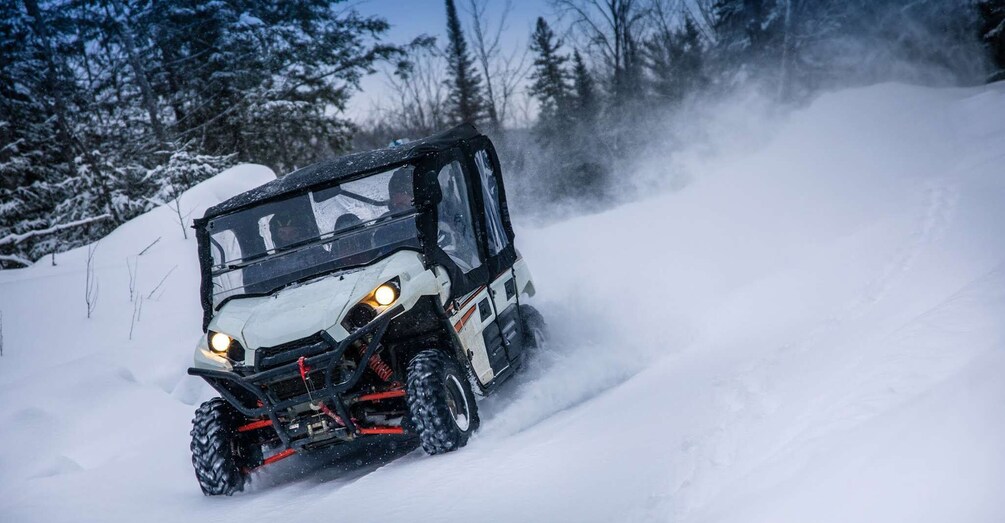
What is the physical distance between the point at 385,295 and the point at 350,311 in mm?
247

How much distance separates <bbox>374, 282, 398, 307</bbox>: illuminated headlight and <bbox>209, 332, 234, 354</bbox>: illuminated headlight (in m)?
1.04

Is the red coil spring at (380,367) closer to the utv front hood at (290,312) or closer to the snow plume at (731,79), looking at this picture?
the utv front hood at (290,312)

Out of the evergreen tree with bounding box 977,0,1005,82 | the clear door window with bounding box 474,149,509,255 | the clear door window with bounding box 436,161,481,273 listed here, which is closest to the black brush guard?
the clear door window with bounding box 436,161,481,273

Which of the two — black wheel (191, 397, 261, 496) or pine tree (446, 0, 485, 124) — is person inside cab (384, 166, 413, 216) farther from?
pine tree (446, 0, 485, 124)

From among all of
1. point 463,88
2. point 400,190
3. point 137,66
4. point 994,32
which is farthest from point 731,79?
point 400,190

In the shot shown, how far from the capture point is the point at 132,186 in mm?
15883

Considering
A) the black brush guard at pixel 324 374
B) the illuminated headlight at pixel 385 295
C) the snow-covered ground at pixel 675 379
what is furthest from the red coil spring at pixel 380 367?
the snow-covered ground at pixel 675 379

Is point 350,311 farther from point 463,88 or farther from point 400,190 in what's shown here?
point 463,88

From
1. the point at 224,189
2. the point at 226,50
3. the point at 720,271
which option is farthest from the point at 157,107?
the point at 720,271

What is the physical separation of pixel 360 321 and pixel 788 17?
80.1 feet

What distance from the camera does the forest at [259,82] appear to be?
15.8m

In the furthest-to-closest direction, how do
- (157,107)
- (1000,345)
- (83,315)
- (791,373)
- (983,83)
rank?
1. (983,83)
2. (157,107)
3. (83,315)
4. (791,373)
5. (1000,345)

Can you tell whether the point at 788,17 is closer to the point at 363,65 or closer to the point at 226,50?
the point at 363,65

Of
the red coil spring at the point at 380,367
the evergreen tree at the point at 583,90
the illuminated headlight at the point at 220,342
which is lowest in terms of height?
the red coil spring at the point at 380,367
